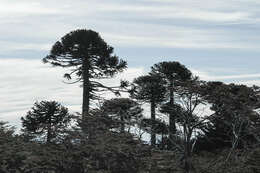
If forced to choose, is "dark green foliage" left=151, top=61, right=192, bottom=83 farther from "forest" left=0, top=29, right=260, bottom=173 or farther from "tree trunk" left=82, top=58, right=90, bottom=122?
"tree trunk" left=82, top=58, right=90, bottom=122

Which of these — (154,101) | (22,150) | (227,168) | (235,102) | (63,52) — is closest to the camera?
(22,150)

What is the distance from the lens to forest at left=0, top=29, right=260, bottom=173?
8.06m

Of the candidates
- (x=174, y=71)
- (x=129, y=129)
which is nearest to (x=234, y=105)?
(x=129, y=129)

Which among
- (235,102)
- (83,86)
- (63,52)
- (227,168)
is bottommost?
(227,168)

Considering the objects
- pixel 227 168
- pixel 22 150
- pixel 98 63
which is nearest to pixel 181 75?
pixel 98 63

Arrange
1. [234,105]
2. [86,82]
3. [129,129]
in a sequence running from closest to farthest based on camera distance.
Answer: [129,129] < [234,105] < [86,82]

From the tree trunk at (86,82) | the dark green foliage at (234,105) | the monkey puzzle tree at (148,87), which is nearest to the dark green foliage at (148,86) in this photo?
the monkey puzzle tree at (148,87)

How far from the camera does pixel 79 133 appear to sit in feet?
28.5

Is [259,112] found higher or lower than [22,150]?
higher

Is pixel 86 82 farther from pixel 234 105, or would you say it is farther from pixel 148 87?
pixel 234 105

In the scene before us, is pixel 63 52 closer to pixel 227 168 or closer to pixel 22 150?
pixel 227 168

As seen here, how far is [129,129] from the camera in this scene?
455 inches

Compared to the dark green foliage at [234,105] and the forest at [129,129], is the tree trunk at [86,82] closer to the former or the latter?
the forest at [129,129]

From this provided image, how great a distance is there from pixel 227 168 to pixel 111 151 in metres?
6.79
